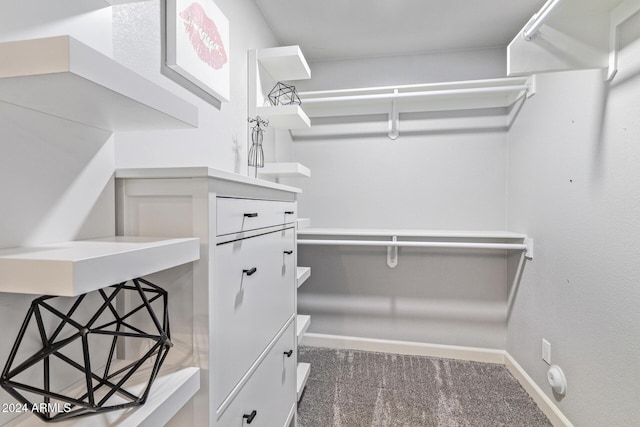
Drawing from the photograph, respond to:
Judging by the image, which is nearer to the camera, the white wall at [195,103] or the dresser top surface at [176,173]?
the dresser top surface at [176,173]

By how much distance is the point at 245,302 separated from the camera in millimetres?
998

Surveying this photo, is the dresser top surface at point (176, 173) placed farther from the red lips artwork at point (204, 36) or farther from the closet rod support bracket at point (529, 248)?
the closet rod support bracket at point (529, 248)

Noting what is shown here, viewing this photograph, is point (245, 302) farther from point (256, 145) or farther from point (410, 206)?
point (410, 206)

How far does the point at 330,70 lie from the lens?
8.31 ft

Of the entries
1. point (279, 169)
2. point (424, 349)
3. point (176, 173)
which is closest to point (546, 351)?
point (424, 349)

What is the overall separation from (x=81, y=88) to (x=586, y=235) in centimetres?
184

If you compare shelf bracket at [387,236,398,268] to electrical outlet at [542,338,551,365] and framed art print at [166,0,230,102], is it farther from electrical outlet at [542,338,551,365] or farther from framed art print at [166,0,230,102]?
framed art print at [166,0,230,102]

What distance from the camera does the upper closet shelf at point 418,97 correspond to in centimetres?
213

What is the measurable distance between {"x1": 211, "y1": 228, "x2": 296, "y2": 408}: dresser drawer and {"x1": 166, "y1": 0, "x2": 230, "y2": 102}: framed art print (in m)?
0.66

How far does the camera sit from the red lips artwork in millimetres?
1177

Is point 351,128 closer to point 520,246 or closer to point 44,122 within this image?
point 520,246

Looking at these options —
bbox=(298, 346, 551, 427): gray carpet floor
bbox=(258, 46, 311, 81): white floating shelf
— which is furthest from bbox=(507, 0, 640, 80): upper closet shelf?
bbox=(298, 346, 551, 427): gray carpet floor

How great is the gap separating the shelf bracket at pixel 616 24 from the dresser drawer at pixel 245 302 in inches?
57.4

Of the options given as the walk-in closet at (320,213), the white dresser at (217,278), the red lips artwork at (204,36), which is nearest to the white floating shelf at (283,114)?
the walk-in closet at (320,213)
